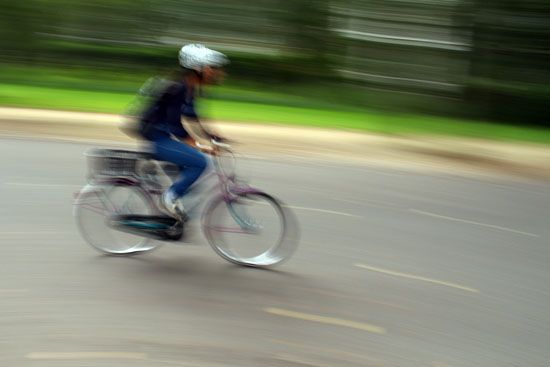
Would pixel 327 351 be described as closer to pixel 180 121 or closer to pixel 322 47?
pixel 180 121

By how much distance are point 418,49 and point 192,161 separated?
36.7 feet

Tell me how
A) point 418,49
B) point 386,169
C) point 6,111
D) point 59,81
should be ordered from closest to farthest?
point 386,169, point 6,111, point 418,49, point 59,81

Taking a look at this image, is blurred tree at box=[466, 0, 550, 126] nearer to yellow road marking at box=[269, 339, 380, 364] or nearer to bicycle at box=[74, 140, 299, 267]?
bicycle at box=[74, 140, 299, 267]

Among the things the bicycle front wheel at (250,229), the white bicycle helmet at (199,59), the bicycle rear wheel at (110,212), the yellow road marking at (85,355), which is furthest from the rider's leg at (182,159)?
the yellow road marking at (85,355)

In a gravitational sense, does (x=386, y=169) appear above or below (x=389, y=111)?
below

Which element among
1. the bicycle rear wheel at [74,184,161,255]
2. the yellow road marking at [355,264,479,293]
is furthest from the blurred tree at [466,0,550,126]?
the bicycle rear wheel at [74,184,161,255]

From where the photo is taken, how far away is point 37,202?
843 cm

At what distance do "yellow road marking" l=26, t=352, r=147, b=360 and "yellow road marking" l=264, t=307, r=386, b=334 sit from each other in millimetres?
1189

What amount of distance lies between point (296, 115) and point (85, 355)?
13.7m

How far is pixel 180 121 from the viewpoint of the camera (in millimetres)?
6473

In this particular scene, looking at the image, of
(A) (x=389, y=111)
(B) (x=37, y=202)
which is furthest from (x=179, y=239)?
(A) (x=389, y=111)

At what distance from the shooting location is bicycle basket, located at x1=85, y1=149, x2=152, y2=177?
6.59m

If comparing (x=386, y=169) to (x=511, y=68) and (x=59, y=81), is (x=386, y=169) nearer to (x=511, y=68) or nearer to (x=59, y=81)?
(x=511, y=68)

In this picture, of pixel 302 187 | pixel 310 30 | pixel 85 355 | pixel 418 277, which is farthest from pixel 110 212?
pixel 310 30
